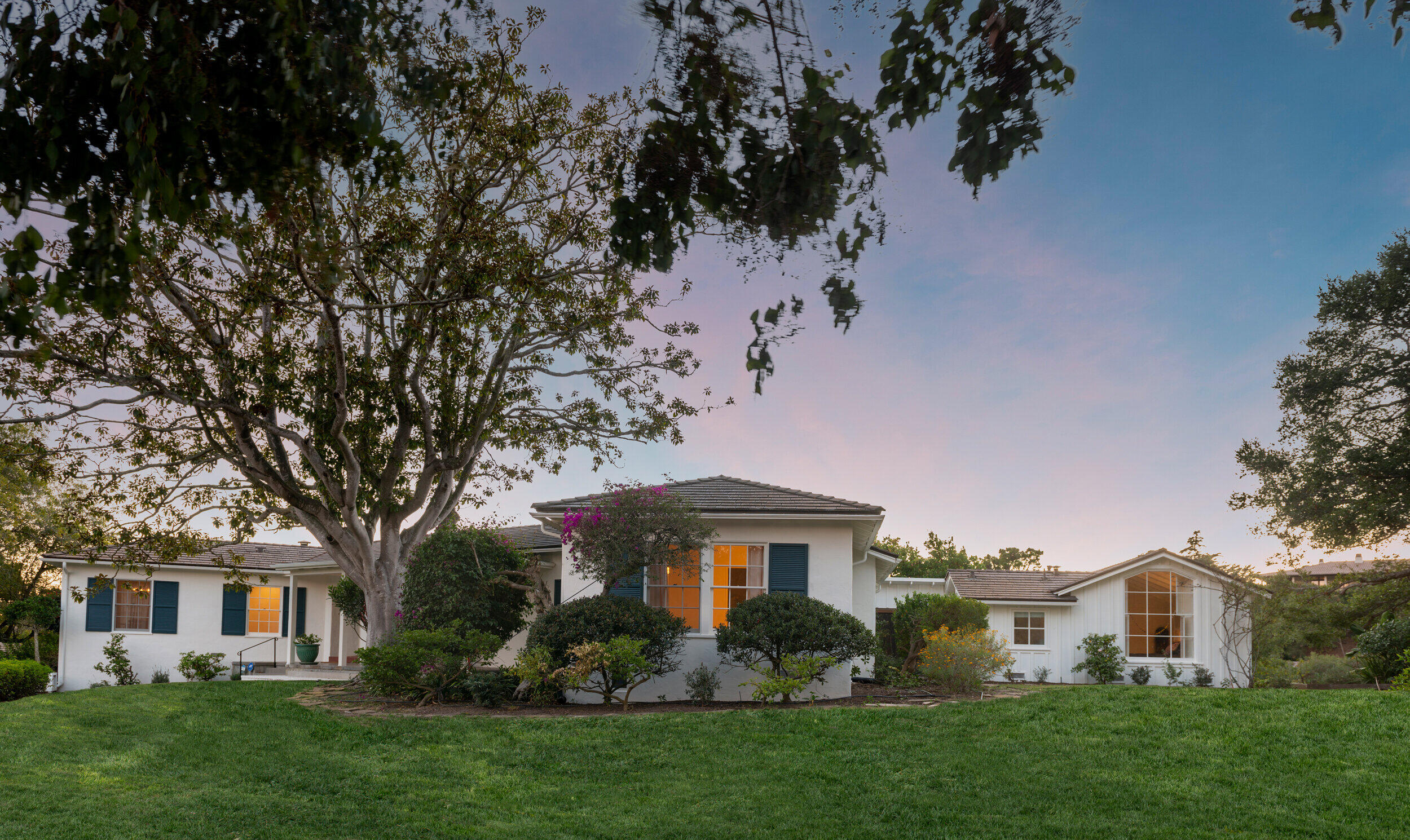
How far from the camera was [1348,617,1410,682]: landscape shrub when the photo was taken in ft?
56.1

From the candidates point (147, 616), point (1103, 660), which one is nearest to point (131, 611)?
point (147, 616)

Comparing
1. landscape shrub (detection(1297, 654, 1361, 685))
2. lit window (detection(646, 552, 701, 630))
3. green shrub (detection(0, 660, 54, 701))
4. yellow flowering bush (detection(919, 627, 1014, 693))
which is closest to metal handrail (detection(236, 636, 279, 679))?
green shrub (detection(0, 660, 54, 701))

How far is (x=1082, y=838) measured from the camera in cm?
673

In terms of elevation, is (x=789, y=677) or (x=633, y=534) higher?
(x=633, y=534)

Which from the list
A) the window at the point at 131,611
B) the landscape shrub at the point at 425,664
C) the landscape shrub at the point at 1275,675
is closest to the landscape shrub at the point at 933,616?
the landscape shrub at the point at 1275,675

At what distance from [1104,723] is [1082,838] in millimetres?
4010

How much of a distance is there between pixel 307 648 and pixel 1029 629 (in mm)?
19638

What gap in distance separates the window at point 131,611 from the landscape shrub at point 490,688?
1358 centimetres

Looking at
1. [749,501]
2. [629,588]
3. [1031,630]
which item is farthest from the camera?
[1031,630]

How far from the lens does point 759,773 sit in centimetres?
909

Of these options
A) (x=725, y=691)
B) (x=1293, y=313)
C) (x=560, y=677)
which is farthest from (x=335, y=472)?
(x=1293, y=313)

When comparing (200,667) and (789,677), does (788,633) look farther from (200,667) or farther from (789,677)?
(200,667)

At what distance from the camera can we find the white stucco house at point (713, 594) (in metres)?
14.8

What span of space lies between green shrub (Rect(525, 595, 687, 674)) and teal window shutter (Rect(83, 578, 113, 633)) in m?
15.0
